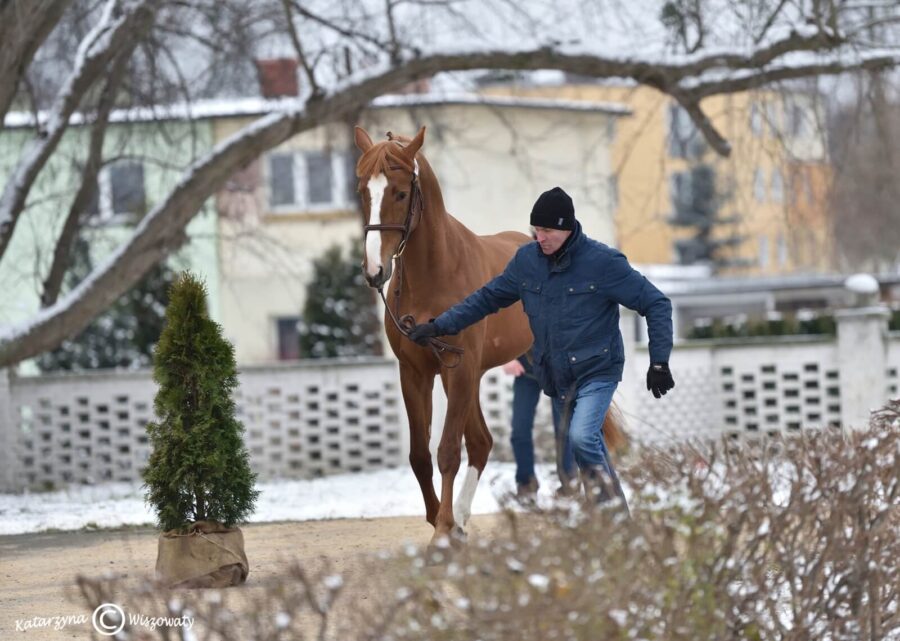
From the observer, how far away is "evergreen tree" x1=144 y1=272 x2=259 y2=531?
264 inches

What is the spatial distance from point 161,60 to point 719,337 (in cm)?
862

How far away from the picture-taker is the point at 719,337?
19641mm

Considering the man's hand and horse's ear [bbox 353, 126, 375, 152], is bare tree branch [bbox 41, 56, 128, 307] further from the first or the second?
horse's ear [bbox 353, 126, 375, 152]

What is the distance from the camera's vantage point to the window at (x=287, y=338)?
31.0 meters

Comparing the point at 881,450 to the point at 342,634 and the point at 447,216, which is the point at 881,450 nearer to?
the point at 342,634

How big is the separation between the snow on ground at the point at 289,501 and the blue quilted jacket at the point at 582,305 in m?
2.13

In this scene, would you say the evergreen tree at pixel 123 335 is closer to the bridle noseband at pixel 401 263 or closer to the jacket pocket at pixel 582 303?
the bridle noseband at pixel 401 263

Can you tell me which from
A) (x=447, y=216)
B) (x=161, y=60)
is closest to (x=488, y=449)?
(x=447, y=216)

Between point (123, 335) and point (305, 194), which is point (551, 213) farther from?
point (305, 194)

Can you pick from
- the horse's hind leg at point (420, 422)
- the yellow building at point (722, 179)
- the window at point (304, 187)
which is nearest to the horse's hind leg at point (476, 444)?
the horse's hind leg at point (420, 422)

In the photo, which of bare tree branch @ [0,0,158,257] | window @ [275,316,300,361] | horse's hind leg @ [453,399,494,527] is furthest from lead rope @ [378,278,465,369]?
window @ [275,316,300,361]

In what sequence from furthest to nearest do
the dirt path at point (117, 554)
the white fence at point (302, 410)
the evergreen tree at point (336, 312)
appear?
the evergreen tree at point (336, 312), the white fence at point (302, 410), the dirt path at point (117, 554)

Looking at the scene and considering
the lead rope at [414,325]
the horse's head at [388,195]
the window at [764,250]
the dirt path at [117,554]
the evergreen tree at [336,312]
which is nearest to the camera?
the dirt path at [117,554]

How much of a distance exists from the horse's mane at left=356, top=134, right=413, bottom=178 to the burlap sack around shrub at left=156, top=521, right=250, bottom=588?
2.01 metres
